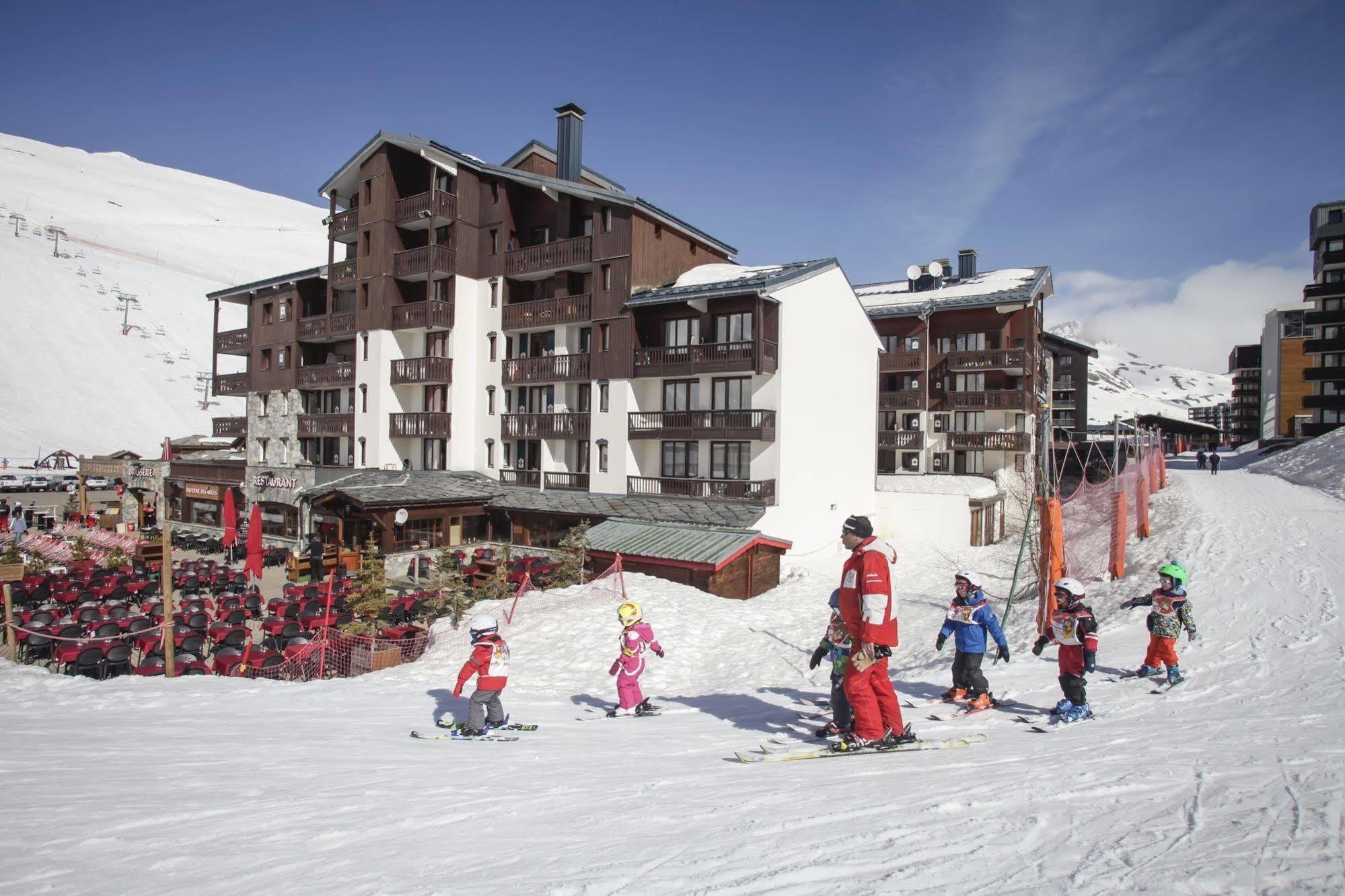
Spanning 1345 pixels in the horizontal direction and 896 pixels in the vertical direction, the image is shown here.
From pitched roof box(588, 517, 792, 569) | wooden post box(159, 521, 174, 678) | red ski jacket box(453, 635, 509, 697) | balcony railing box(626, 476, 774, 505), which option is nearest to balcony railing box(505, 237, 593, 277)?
balcony railing box(626, 476, 774, 505)

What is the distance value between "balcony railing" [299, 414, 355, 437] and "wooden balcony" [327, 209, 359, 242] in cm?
900

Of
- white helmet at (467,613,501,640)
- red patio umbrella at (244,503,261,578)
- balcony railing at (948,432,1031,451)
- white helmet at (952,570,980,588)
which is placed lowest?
red patio umbrella at (244,503,261,578)

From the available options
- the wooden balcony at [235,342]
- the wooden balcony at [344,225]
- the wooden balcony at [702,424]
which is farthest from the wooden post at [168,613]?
the wooden balcony at [235,342]

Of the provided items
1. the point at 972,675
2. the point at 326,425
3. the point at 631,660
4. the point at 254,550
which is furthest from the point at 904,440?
the point at 631,660

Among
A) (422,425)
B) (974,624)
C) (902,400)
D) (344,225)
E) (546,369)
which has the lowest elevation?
(974,624)

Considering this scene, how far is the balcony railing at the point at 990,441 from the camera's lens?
40031 mm

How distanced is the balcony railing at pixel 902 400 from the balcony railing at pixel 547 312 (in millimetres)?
19305

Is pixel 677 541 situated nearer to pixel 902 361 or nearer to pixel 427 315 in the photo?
pixel 427 315

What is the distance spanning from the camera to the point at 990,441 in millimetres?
40469

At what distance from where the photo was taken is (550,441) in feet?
108

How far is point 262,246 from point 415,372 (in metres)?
157

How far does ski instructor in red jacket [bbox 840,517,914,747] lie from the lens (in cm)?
712

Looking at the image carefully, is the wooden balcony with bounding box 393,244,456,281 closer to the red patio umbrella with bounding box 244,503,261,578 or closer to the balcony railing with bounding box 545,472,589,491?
the balcony railing with bounding box 545,472,589,491

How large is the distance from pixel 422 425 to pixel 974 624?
29507mm
